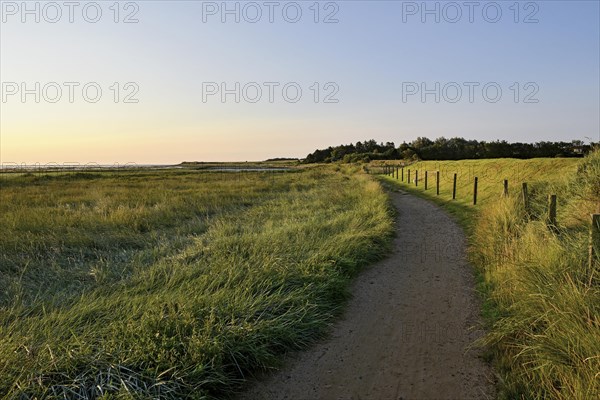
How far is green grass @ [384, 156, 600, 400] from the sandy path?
31cm

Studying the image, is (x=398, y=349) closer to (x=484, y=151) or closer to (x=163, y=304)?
(x=163, y=304)

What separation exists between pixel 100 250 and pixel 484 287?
8685 millimetres

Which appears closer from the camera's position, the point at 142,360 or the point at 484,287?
the point at 142,360

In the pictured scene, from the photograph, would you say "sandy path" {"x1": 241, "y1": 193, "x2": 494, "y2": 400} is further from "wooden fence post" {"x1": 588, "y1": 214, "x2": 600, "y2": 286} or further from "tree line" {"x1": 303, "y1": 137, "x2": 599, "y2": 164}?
"tree line" {"x1": 303, "y1": 137, "x2": 599, "y2": 164}

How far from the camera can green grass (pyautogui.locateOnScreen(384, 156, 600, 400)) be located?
346cm

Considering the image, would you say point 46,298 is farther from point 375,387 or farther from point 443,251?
point 443,251

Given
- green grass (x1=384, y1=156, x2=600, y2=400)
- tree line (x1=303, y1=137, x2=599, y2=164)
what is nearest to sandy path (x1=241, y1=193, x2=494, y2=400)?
green grass (x1=384, y1=156, x2=600, y2=400)

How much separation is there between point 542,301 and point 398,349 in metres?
1.74

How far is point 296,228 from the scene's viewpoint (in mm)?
10570

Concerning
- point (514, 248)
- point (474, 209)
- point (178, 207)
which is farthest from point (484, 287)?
point (178, 207)

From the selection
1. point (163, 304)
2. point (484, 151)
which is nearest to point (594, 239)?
point (163, 304)

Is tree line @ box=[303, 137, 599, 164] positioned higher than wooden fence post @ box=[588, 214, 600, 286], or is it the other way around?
tree line @ box=[303, 137, 599, 164]

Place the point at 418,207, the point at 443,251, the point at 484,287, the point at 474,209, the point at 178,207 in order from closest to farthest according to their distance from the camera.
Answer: the point at 484,287 < the point at 443,251 < the point at 474,209 < the point at 178,207 < the point at 418,207

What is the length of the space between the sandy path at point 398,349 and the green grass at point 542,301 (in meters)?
0.31
